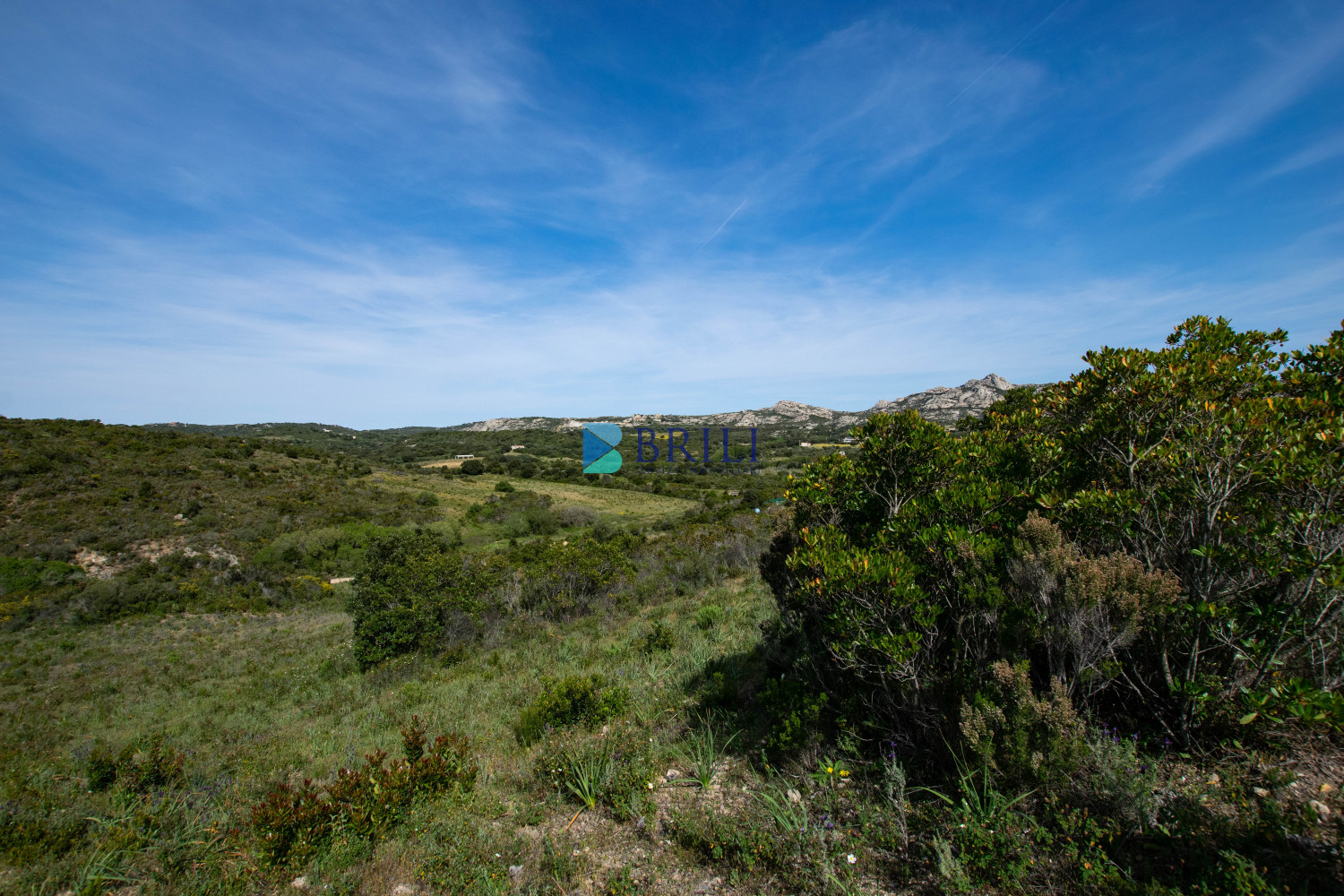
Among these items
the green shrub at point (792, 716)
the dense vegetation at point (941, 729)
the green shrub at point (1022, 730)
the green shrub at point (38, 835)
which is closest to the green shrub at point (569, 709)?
the dense vegetation at point (941, 729)

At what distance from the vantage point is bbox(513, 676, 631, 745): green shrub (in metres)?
5.85

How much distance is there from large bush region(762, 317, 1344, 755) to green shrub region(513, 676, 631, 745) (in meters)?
2.78

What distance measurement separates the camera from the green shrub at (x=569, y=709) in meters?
5.85

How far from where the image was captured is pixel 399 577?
492 inches

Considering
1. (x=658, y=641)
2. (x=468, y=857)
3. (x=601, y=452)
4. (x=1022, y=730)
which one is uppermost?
(x=1022, y=730)

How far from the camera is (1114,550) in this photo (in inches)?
147

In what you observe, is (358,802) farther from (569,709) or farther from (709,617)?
(709,617)

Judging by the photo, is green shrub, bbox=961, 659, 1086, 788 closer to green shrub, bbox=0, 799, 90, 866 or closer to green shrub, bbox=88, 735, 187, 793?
green shrub, bbox=0, 799, 90, 866

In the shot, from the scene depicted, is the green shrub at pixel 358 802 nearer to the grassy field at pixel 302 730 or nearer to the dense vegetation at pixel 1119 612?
the grassy field at pixel 302 730

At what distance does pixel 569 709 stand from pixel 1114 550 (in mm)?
5484

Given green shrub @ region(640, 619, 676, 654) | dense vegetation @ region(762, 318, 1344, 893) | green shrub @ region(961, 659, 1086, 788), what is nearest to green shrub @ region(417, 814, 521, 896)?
dense vegetation @ region(762, 318, 1344, 893)

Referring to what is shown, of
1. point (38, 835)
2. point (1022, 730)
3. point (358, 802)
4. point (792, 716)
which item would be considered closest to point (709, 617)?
point (792, 716)

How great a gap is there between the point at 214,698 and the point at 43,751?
9.09 ft

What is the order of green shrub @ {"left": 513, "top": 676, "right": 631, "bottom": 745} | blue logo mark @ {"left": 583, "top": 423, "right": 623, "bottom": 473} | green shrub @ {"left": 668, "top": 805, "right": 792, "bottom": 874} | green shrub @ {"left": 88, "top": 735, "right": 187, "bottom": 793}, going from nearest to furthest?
green shrub @ {"left": 668, "top": 805, "right": 792, "bottom": 874}, green shrub @ {"left": 88, "top": 735, "right": 187, "bottom": 793}, green shrub @ {"left": 513, "top": 676, "right": 631, "bottom": 745}, blue logo mark @ {"left": 583, "top": 423, "right": 623, "bottom": 473}
